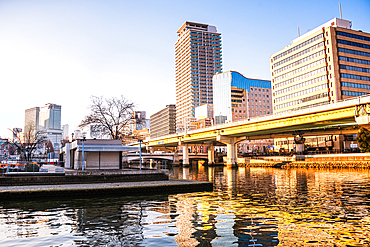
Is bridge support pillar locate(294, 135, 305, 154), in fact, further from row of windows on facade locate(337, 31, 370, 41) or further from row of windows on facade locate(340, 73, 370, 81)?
row of windows on facade locate(337, 31, 370, 41)

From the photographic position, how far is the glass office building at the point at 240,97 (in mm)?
188375

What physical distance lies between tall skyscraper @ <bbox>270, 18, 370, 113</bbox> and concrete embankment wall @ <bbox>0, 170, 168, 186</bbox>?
3553 inches

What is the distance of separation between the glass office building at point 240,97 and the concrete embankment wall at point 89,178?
6187 inches

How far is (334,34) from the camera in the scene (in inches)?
4117

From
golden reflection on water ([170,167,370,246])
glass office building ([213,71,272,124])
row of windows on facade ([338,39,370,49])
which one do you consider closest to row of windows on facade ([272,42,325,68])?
row of windows on facade ([338,39,370,49])

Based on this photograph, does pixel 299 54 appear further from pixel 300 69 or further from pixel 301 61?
pixel 300 69

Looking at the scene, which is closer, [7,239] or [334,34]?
[7,239]

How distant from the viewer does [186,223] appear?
14438 millimetres

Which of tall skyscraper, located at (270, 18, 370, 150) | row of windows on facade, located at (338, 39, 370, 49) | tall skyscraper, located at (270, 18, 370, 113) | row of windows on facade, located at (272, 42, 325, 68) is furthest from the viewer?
row of windows on facade, located at (272, 42, 325, 68)

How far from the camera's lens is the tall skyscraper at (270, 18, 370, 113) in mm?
103312

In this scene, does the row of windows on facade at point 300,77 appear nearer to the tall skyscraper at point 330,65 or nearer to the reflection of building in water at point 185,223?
the tall skyscraper at point 330,65

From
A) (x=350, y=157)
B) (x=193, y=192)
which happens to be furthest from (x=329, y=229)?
(x=350, y=157)

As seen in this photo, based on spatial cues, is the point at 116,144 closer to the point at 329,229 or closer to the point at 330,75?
the point at 329,229

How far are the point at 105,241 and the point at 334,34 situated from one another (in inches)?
4529
